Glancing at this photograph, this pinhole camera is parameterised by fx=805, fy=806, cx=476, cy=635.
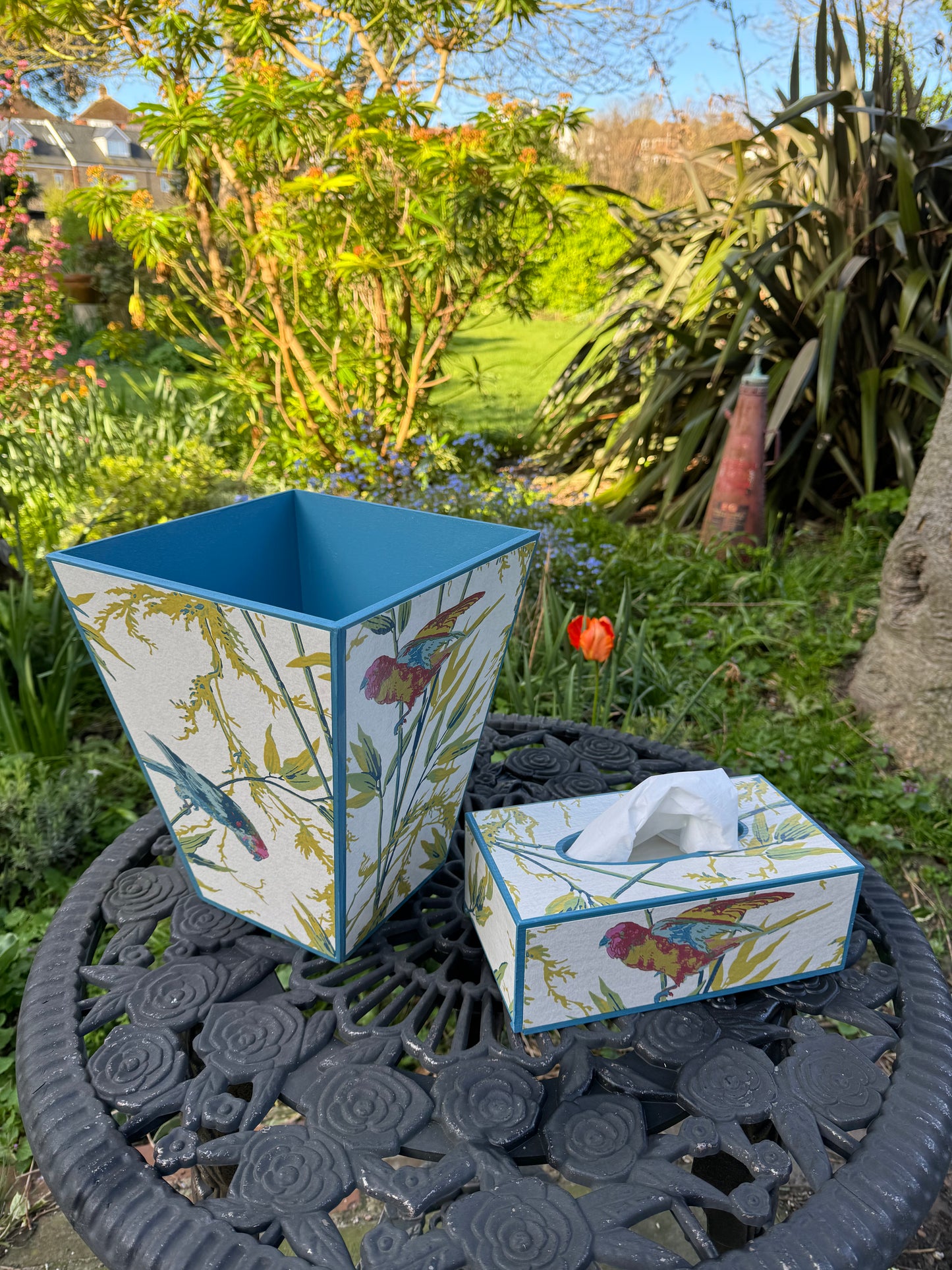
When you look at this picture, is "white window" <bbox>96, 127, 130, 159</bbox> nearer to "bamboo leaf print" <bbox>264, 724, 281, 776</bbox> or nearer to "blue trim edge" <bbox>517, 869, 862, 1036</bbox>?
"bamboo leaf print" <bbox>264, 724, 281, 776</bbox>

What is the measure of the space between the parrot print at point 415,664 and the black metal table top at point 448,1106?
275 millimetres

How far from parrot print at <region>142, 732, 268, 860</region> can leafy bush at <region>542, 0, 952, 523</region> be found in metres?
2.19

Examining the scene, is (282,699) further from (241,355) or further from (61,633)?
(241,355)

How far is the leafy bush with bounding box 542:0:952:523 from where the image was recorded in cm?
246

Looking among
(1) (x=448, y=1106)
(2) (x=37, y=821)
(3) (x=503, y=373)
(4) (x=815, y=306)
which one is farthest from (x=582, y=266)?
(1) (x=448, y=1106)

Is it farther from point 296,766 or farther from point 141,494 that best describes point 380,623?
point 141,494

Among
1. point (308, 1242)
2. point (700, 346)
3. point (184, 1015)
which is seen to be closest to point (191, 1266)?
point (308, 1242)

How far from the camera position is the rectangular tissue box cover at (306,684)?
22.4 inches

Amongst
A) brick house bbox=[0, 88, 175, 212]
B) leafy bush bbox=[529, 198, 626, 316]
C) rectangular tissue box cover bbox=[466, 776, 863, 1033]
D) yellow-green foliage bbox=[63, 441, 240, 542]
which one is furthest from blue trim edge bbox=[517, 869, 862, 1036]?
leafy bush bbox=[529, 198, 626, 316]

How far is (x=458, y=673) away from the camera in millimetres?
699

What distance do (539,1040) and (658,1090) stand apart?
11 cm

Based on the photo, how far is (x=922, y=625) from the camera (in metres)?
1.71

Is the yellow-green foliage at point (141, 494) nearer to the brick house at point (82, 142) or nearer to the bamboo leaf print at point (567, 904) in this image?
the brick house at point (82, 142)

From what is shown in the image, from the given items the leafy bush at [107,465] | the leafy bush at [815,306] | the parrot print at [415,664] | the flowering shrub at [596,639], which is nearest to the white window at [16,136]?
the leafy bush at [107,465]
